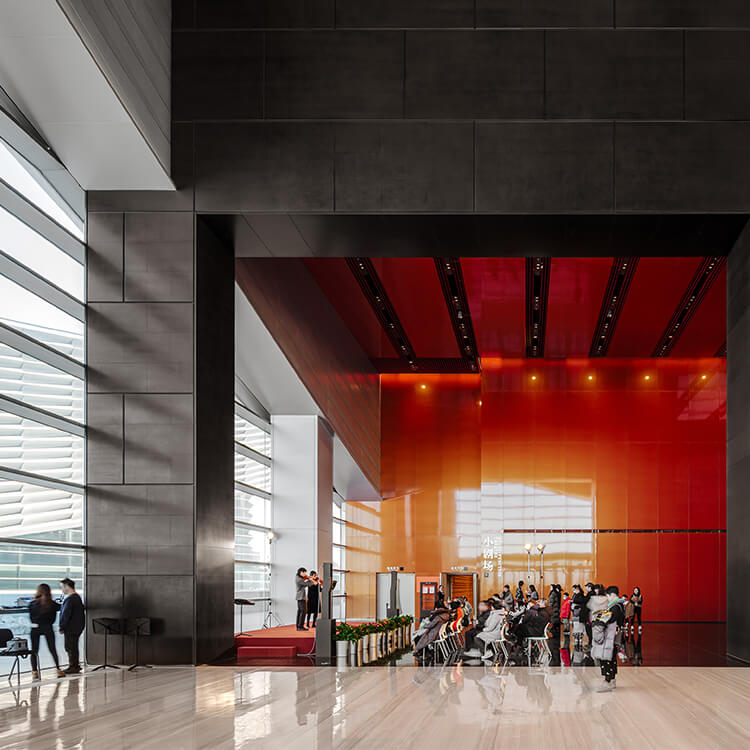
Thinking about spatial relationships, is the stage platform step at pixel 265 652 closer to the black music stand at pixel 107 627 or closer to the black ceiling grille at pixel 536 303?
the black music stand at pixel 107 627

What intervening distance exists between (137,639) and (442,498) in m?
22.5

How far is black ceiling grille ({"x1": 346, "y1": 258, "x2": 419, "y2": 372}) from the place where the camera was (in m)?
21.0

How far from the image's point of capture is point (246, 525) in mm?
20656

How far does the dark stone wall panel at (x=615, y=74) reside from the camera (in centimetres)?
1333

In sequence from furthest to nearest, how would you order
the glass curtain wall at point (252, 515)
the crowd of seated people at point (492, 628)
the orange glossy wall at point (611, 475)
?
the orange glossy wall at point (611, 475), the glass curtain wall at point (252, 515), the crowd of seated people at point (492, 628)

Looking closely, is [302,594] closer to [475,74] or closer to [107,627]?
[107,627]

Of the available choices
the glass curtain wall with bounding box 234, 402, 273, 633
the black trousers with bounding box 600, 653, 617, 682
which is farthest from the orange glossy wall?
the black trousers with bounding box 600, 653, 617, 682

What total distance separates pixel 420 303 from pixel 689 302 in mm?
6589

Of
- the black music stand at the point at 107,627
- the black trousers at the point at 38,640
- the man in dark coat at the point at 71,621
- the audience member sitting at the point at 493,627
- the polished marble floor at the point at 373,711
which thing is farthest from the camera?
the audience member sitting at the point at 493,627

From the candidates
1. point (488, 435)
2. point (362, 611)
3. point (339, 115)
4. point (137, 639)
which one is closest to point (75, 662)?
point (137, 639)

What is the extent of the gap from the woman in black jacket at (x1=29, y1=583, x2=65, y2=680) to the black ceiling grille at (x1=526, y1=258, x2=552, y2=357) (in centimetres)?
1271

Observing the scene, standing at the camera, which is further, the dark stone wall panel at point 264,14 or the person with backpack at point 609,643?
the dark stone wall panel at point 264,14

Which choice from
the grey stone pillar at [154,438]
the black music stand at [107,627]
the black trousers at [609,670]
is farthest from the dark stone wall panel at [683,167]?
the black music stand at [107,627]

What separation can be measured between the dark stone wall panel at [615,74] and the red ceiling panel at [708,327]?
814 centimetres
